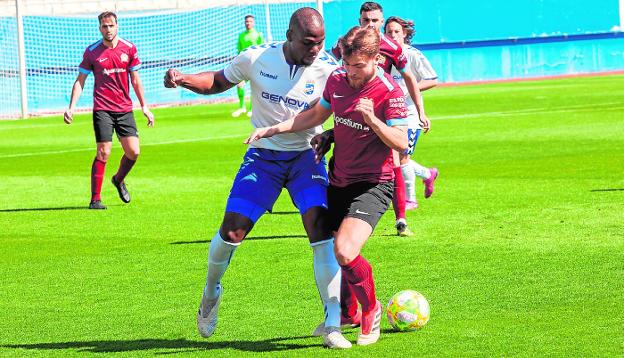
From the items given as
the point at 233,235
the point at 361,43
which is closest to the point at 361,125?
the point at 361,43

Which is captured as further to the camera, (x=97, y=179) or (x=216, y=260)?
(x=97, y=179)

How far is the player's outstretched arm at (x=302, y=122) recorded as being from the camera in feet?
23.6

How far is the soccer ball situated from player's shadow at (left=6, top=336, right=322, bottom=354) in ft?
1.75

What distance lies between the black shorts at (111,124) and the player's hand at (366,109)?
328 inches

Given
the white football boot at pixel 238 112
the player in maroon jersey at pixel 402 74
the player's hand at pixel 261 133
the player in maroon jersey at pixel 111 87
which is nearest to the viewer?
the player's hand at pixel 261 133

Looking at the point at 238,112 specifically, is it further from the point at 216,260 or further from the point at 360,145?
the point at 360,145

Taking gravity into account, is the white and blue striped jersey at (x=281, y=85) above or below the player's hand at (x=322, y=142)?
above

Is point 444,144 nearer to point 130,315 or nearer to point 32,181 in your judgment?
point 32,181

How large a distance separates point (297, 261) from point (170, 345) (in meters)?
2.83

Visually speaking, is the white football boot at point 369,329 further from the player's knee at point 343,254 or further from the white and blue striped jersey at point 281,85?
the white and blue striped jersey at point 281,85

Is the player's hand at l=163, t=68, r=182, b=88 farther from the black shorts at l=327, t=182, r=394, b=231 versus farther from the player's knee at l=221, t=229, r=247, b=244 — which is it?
the black shorts at l=327, t=182, r=394, b=231

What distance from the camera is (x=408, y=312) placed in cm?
717

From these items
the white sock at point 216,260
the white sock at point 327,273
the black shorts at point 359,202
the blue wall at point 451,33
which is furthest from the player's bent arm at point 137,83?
the blue wall at point 451,33

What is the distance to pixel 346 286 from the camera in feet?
24.8
